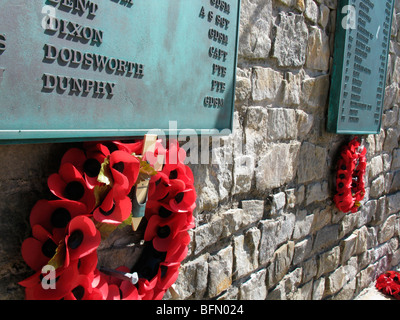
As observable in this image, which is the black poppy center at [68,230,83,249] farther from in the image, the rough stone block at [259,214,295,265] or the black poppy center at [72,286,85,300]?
the rough stone block at [259,214,295,265]

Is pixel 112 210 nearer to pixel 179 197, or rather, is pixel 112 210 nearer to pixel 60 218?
pixel 60 218

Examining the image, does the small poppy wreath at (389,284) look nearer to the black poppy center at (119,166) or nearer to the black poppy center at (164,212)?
the black poppy center at (164,212)

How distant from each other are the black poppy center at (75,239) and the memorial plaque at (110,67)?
0.28 metres

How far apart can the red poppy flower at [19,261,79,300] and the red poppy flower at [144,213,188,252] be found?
0.44 m

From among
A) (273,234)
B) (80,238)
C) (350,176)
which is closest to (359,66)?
(350,176)

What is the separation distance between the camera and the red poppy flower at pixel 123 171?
120cm

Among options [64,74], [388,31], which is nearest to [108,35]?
[64,74]

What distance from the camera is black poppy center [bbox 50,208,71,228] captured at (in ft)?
3.77

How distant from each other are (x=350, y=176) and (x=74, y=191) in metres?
2.40

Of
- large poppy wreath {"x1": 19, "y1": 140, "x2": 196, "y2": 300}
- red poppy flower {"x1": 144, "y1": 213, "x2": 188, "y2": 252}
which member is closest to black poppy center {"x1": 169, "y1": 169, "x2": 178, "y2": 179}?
large poppy wreath {"x1": 19, "y1": 140, "x2": 196, "y2": 300}

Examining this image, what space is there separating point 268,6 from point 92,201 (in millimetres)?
1482

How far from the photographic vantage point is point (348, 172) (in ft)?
9.77
